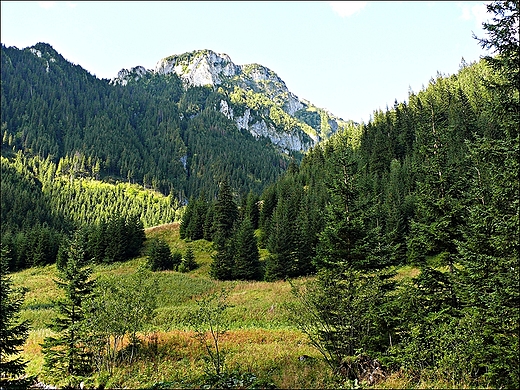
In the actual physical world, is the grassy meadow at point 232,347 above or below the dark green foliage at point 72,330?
below

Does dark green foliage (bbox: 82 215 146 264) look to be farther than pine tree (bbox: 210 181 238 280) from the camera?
Yes

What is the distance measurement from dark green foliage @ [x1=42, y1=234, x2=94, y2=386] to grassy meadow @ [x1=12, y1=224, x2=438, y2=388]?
3.56ft

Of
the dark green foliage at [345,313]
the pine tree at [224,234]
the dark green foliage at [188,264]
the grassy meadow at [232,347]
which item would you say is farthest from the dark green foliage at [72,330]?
the dark green foliage at [188,264]

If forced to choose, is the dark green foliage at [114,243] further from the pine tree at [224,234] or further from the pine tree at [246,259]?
the pine tree at [246,259]

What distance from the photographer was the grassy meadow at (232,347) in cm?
1443

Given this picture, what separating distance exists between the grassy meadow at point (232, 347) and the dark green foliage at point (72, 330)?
108cm

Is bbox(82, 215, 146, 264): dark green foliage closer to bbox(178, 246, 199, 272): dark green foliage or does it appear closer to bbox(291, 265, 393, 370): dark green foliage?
bbox(178, 246, 199, 272): dark green foliage

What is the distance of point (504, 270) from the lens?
36.2ft

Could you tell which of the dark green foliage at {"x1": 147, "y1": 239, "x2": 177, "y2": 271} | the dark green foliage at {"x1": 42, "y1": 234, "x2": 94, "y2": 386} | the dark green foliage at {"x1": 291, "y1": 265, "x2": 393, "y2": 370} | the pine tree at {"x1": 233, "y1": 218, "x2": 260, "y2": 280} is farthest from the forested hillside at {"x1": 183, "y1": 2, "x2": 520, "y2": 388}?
the dark green foliage at {"x1": 147, "y1": 239, "x2": 177, "y2": 271}

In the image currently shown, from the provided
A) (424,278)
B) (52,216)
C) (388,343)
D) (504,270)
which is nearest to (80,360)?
(388,343)

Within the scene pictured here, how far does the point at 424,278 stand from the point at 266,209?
193ft

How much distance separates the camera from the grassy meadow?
14430 millimetres

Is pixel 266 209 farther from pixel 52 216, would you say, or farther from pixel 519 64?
pixel 52 216

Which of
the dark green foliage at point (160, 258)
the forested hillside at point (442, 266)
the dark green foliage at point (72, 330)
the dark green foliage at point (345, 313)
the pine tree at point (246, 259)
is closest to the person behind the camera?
the forested hillside at point (442, 266)
